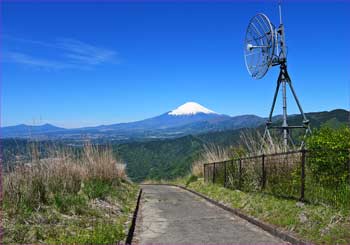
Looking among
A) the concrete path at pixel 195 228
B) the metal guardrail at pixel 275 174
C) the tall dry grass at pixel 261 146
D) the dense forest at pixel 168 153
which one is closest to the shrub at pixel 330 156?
the metal guardrail at pixel 275 174

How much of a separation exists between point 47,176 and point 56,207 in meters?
1.22

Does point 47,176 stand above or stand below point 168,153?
above

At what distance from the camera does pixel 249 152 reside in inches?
689

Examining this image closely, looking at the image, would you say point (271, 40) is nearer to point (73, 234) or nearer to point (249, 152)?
point (249, 152)

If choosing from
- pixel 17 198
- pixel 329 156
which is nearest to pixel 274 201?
pixel 329 156

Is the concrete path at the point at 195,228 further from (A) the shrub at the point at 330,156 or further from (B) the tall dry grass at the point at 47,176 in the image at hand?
(B) the tall dry grass at the point at 47,176

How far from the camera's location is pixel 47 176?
9930mm

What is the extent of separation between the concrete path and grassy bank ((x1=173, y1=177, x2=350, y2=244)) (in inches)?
16.0

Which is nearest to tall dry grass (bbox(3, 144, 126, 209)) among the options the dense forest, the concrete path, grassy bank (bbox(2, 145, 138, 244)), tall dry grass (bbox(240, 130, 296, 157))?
grassy bank (bbox(2, 145, 138, 244))

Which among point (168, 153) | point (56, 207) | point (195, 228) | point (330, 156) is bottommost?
point (168, 153)

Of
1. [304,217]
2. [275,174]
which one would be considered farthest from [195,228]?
[275,174]

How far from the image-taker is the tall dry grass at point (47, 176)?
8.55m

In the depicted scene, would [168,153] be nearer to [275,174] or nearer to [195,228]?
[275,174]

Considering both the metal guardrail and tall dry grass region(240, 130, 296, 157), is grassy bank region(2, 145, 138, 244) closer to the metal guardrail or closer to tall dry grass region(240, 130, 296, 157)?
the metal guardrail
